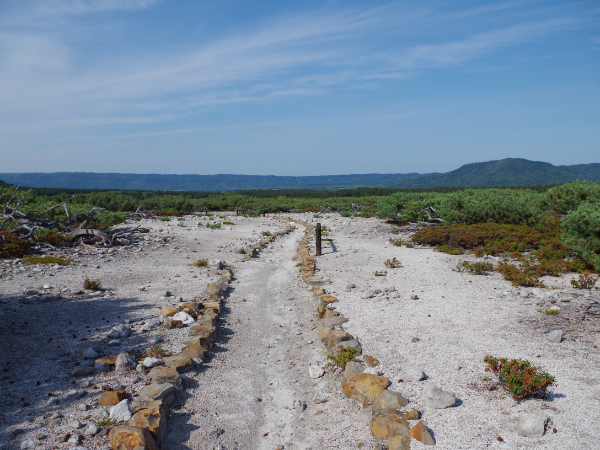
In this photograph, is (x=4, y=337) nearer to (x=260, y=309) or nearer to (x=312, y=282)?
(x=260, y=309)

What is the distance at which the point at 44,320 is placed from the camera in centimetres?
660

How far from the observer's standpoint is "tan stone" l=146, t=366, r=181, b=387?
4664 mm

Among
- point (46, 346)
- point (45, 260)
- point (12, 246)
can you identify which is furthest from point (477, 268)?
point (12, 246)

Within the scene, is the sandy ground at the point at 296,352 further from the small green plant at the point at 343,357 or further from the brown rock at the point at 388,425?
the small green plant at the point at 343,357

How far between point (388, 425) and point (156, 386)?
9.09 ft

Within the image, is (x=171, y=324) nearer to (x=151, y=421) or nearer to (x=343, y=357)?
(x=151, y=421)

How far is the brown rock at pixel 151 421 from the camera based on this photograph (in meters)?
3.61

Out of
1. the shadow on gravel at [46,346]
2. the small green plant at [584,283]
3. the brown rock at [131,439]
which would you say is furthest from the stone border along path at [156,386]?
the small green plant at [584,283]

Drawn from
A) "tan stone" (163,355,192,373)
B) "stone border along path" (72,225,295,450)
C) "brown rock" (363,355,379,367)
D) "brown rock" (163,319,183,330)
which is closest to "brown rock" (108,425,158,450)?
"stone border along path" (72,225,295,450)

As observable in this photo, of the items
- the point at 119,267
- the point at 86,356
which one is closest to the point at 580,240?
the point at 86,356

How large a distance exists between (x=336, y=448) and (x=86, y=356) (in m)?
3.88

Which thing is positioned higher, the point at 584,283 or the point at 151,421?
the point at 584,283

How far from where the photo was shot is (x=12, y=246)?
12102mm

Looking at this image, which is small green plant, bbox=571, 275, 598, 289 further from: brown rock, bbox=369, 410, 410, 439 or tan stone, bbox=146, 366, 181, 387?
tan stone, bbox=146, 366, 181, 387
